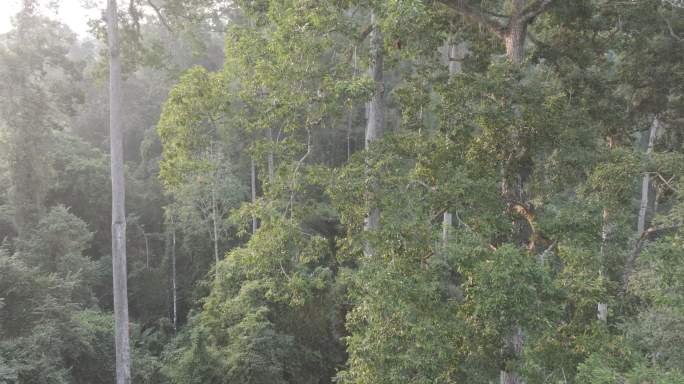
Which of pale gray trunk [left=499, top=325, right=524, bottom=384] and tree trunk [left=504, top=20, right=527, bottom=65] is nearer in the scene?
pale gray trunk [left=499, top=325, right=524, bottom=384]

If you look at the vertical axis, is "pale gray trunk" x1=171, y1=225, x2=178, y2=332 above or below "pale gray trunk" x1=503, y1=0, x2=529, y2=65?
below

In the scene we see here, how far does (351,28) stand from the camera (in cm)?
530

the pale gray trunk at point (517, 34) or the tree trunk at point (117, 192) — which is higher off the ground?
the pale gray trunk at point (517, 34)

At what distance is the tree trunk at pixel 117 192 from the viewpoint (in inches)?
320

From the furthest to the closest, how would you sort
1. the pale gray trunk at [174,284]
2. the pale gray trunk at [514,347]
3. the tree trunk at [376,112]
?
the pale gray trunk at [174,284]
the tree trunk at [376,112]
the pale gray trunk at [514,347]

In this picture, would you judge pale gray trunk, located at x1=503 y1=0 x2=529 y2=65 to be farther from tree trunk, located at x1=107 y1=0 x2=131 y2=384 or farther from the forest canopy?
tree trunk, located at x1=107 y1=0 x2=131 y2=384

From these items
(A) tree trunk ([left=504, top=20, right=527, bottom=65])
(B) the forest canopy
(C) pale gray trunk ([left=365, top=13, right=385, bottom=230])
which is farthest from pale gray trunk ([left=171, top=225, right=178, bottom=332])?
(A) tree trunk ([left=504, top=20, right=527, bottom=65])

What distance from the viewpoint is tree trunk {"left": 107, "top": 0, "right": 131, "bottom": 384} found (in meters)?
8.12

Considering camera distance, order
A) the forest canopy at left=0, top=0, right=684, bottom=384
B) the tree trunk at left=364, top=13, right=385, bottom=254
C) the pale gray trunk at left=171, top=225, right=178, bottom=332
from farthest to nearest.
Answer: the pale gray trunk at left=171, top=225, right=178, bottom=332 < the tree trunk at left=364, top=13, right=385, bottom=254 < the forest canopy at left=0, top=0, right=684, bottom=384

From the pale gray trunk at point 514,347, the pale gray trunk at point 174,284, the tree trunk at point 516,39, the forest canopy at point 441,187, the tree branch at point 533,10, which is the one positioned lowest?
Answer: the pale gray trunk at point 174,284

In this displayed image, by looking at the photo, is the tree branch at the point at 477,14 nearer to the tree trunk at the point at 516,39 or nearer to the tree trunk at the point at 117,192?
the tree trunk at the point at 516,39

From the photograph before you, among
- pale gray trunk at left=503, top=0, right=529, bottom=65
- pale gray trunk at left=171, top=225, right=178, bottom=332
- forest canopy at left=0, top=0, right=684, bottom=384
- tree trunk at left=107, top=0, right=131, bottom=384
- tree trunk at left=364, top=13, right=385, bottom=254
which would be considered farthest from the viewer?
pale gray trunk at left=171, top=225, right=178, bottom=332

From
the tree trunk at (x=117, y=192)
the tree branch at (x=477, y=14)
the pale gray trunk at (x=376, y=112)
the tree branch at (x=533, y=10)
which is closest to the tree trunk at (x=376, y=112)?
the pale gray trunk at (x=376, y=112)

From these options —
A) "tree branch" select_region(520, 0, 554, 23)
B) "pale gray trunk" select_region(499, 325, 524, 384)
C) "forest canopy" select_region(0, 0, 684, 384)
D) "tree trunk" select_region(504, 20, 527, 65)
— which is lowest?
"pale gray trunk" select_region(499, 325, 524, 384)
